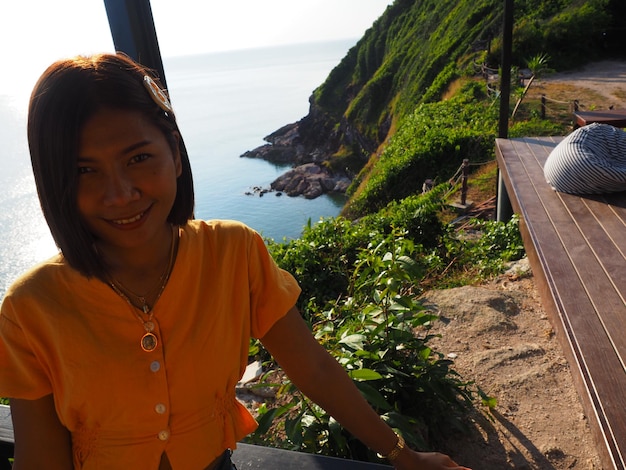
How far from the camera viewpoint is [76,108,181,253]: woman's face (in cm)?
115

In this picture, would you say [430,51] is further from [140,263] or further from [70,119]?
[70,119]

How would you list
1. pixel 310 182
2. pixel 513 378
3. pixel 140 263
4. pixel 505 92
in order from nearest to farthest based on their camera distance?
1. pixel 140 263
2. pixel 513 378
3. pixel 505 92
4. pixel 310 182

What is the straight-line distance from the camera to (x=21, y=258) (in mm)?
21766

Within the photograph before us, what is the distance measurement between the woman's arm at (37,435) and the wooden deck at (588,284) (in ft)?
5.43

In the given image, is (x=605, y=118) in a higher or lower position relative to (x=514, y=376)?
higher

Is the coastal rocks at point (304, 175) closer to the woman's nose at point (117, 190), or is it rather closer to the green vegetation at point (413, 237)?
the green vegetation at point (413, 237)

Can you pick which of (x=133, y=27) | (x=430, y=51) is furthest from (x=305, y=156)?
(x=133, y=27)

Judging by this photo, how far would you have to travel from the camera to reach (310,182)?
140 feet

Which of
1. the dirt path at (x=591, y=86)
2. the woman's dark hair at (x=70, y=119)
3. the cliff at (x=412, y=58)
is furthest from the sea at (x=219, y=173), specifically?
the dirt path at (x=591, y=86)

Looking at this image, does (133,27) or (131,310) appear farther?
(133,27)

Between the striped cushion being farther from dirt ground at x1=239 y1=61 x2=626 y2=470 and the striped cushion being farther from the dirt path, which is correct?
the dirt path

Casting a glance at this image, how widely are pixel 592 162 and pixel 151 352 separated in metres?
3.80

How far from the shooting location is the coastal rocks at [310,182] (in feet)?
136

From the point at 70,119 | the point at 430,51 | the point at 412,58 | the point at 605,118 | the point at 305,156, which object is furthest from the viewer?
the point at 305,156
